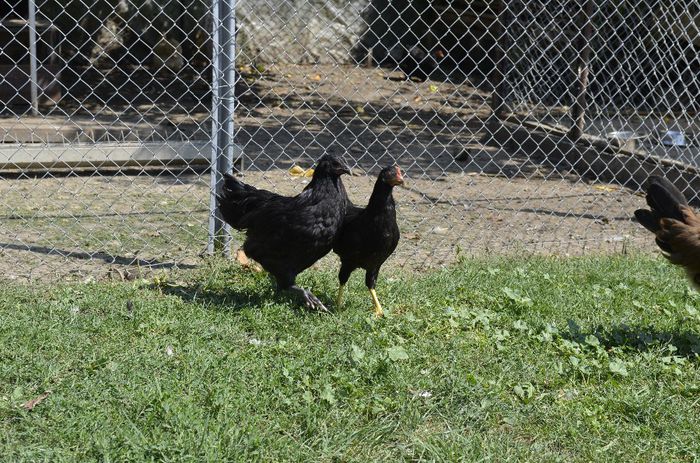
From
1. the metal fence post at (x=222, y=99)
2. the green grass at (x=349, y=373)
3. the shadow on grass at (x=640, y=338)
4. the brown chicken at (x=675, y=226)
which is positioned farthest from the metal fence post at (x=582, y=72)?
the shadow on grass at (x=640, y=338)

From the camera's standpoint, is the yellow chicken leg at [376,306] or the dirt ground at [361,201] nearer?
the yellow chicken leg at [376,306]

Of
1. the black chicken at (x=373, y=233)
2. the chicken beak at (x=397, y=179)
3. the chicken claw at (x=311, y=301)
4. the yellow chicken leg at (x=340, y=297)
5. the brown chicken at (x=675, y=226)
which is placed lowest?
the chicken claw at (x=311, y=301)

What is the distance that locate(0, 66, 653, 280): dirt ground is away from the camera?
5.41 m

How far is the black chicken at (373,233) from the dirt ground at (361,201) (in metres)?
1.05

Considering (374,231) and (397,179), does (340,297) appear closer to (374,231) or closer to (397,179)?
(374,231)

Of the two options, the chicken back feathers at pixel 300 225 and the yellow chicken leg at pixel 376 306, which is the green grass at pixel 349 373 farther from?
the chicken back feathers at pixel 300 225

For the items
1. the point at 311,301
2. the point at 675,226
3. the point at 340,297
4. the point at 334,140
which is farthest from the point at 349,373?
the point at 334,140

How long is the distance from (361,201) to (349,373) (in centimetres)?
348

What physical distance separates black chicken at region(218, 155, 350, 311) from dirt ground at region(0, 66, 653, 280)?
0.85 m

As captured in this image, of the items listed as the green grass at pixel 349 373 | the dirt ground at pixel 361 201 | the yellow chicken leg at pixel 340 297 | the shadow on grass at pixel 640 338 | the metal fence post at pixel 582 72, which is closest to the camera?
the green grass at pixel 349 373

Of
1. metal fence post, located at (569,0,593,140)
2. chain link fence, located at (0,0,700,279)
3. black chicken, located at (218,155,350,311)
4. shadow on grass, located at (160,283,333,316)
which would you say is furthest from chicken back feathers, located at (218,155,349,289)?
metal fence post, located at (569,0,593,140)

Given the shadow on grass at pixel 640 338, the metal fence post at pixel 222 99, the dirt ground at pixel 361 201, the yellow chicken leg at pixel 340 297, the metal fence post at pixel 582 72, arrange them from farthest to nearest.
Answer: the metal fence post at pixel 582 72 < the dirt ground at pixel 361 201 < the metal fence post at pixel 222 99 < the yellow chicken leg at pixel 340 297 < the shadow on grass at pixel 640 338

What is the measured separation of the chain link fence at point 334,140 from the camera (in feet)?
18.9

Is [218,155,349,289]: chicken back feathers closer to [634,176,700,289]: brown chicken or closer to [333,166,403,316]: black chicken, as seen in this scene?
[333,166,403,316]: black chicken
